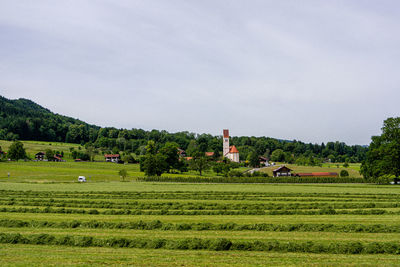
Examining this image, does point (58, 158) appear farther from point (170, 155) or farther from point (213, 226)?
point (213, 226)

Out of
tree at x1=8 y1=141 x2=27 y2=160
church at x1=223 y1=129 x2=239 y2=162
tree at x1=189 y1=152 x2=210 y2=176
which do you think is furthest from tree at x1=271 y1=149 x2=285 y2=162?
tree at x1=8 y1=141 x2=27 y2=160

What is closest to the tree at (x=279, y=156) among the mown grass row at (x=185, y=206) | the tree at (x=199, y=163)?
the tree at (x=199, y=163)

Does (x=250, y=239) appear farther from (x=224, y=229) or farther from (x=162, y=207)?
(x=162, y=207)

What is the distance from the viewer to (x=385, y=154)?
228 ft

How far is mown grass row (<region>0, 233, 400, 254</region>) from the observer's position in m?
15.8

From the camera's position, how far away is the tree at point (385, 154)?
222ft

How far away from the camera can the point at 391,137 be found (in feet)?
240

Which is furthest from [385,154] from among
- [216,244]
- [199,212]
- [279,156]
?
[279,156]

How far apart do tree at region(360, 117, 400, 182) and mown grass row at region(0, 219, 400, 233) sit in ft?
174

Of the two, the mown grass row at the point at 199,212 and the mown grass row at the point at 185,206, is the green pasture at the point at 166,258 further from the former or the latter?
the mown grass row at the point at 185,206

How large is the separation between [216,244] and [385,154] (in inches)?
2558

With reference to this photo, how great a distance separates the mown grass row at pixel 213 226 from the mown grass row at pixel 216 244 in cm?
378

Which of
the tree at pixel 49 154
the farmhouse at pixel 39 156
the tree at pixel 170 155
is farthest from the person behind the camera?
the farmhouse at pixel 39 156

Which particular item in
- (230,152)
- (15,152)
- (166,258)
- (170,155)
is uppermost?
(230,152)
